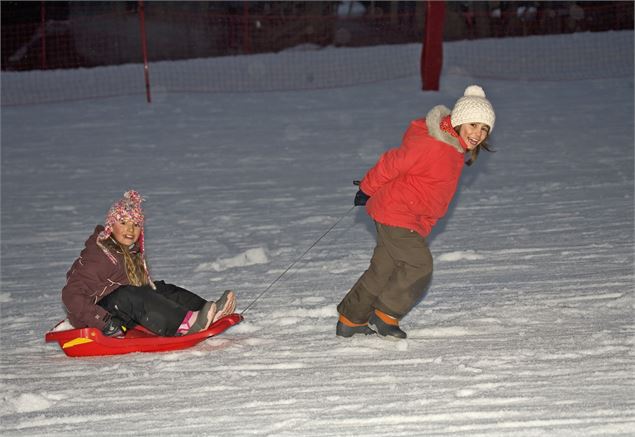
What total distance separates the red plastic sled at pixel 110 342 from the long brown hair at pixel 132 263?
0.93ft

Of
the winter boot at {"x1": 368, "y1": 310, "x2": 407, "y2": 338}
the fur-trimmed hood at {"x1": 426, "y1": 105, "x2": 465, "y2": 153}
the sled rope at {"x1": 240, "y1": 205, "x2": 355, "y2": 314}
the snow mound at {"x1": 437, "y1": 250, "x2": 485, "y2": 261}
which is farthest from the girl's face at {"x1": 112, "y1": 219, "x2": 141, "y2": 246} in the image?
the snow mound at {"x1": 437, "y1": 250, "x2": 485, "y2": 261}

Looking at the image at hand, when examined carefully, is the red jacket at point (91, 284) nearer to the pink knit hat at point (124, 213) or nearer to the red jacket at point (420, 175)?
the pink knit hat at point (124, 213)

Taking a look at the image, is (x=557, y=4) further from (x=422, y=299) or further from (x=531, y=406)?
(x=531, y=406)

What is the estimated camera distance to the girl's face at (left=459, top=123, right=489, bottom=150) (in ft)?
14.0

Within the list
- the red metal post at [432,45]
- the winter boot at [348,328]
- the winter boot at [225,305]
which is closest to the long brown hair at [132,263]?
the winter boot at [225,305]

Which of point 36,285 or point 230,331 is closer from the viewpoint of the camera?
point 230,331

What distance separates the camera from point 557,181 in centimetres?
848

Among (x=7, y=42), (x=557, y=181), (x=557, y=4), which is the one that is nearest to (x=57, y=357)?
(x=557, y=181)

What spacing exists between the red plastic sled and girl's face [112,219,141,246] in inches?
17.4

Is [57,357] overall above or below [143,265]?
below

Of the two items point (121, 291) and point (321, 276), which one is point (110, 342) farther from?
point (321, 276)

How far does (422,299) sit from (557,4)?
14.8m

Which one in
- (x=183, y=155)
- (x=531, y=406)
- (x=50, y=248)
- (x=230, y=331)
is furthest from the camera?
(x=183, y=155)

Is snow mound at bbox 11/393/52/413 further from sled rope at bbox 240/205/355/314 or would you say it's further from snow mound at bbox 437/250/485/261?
snow mound at bbox 437/250/485/261
